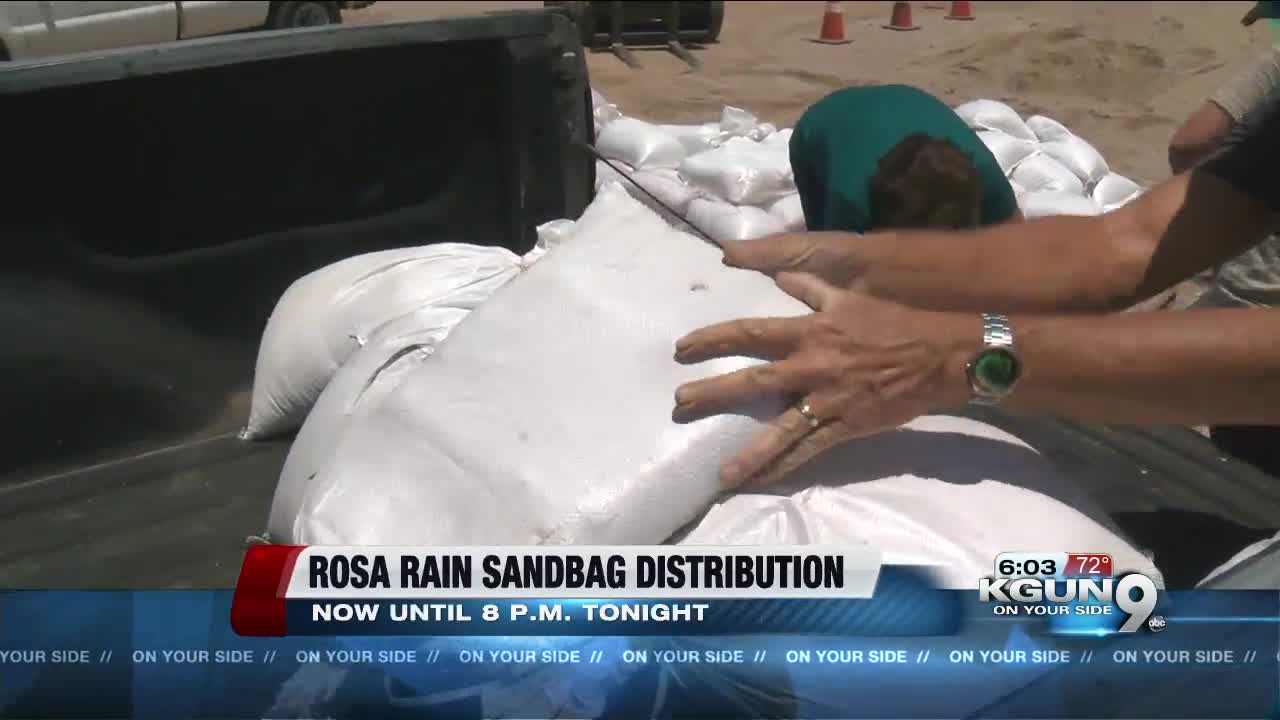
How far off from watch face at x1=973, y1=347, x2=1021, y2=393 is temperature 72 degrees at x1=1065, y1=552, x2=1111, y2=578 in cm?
17

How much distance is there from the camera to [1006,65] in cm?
612

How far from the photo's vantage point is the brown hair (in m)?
1.59

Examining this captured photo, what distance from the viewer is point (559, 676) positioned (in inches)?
36.0

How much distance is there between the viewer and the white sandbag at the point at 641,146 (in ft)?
9.35

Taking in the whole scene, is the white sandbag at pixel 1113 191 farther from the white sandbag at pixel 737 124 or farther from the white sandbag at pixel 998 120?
the white sandbag at pixel 737 124

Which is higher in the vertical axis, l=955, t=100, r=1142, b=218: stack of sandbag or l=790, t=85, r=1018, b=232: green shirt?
l=790, t=85, r=1018, b=232: green shirt

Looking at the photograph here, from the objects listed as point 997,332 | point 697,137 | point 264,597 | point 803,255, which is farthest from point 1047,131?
point 264,597

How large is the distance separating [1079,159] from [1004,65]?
3238mm

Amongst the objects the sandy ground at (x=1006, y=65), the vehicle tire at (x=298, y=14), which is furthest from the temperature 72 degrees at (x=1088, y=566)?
the vehicle tire at (x=298, y=14)

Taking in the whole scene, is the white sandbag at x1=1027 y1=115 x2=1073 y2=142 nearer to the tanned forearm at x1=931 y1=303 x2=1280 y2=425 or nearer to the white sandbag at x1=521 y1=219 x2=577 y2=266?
the white sandbag at x1=521 y1=219 x2=577 y2=266

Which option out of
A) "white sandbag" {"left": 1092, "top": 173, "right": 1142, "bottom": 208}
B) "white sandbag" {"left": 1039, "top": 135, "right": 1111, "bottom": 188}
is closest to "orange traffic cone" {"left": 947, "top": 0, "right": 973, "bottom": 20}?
"white sandbag" {"left": 1039, "top": 135, "right": 1111, "bottom": 188}

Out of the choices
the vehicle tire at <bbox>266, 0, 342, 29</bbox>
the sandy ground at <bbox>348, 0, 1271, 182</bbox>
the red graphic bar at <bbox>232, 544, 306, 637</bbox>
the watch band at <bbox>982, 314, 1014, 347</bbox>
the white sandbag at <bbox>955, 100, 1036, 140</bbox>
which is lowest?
the sandy ground at <bbox>348, 0, 1271, 182</bbox>

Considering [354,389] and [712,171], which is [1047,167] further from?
[354,389]

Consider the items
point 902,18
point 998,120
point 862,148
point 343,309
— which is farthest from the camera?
point 902,18
